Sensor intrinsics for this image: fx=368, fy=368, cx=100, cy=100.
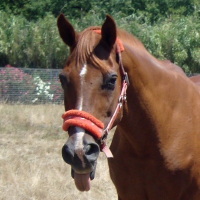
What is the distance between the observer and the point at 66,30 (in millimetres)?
2359

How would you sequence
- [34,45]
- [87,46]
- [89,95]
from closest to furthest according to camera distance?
[89,95] < [87,46] < [34,45]

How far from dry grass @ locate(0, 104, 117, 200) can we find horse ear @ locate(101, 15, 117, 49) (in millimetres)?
2812

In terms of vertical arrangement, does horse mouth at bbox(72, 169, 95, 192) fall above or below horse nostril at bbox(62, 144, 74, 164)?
below

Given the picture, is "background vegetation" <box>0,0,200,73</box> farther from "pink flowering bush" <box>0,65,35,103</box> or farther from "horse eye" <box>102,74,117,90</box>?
"horse eye" <box>102,74,117,90</box>

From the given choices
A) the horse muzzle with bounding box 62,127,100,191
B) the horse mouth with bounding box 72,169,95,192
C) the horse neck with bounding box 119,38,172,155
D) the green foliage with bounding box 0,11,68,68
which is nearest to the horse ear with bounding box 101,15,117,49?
the horse neck with bounding box 119,38,172,155

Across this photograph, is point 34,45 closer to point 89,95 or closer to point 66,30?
point 66,30

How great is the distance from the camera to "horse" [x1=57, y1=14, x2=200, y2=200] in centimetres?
208

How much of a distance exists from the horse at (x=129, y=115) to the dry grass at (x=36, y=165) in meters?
1.86

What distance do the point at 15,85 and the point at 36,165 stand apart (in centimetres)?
714

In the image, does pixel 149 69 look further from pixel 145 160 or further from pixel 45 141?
pixel 45 141

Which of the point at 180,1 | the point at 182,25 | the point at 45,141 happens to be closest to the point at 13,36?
the point at 182,25

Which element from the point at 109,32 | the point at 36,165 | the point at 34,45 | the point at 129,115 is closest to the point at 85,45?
the point at 109,32

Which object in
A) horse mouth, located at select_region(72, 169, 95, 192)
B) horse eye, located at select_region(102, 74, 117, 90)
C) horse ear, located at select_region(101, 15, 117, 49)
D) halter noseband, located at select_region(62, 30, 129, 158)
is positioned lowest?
horse mouth, located at select_region(72, 169, 95, 192)

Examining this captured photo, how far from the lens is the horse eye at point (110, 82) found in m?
2.14
